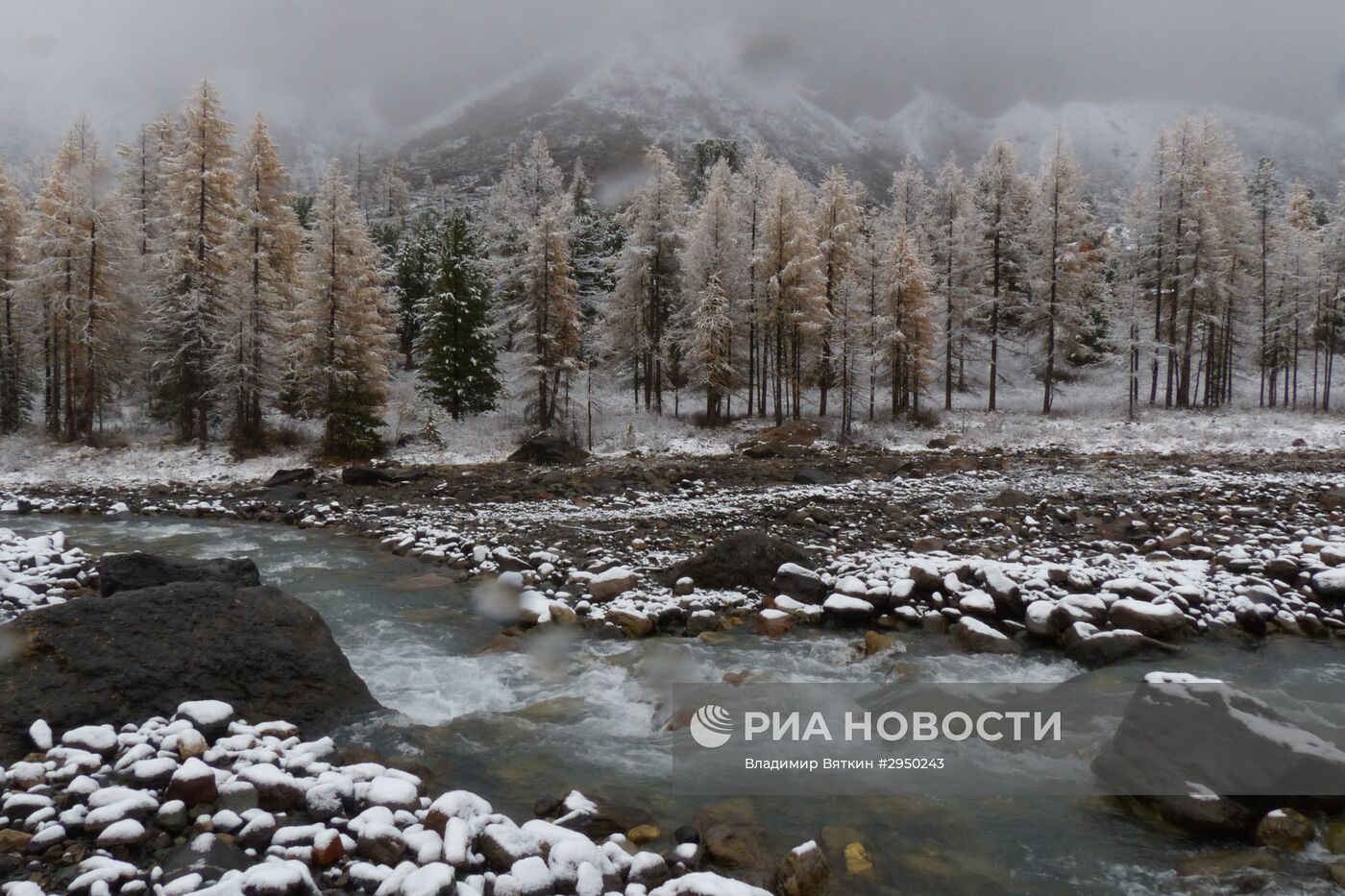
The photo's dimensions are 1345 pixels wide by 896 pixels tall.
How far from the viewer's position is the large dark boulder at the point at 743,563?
36.4 feet

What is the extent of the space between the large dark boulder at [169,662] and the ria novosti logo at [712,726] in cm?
322

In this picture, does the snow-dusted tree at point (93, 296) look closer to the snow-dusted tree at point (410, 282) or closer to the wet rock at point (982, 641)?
the snow-dusted tree at point (410, 282)

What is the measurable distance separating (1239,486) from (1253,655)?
11.3 metres

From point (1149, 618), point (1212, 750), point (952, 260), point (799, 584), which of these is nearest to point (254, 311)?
point (799, 584)

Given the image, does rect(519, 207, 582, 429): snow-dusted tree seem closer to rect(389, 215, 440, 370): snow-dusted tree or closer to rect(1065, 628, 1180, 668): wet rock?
rect(389, 215, 440, 370): snow-dusted tree

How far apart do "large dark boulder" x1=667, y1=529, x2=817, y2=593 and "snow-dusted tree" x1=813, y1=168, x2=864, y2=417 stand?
25.6 metres

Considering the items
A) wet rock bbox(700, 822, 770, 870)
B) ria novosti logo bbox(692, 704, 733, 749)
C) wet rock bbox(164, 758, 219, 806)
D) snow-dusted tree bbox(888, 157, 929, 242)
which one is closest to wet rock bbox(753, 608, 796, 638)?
ria novosti logo bbox(692, 704, 733, 749)

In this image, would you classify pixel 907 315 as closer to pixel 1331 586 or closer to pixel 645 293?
pixel 645 293

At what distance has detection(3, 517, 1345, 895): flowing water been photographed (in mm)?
4996

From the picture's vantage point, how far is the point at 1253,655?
8547 millimetres

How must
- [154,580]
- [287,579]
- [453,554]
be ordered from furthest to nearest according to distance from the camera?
[453,554] < [287,579] < [154,580]

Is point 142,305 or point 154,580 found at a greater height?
point 142,305

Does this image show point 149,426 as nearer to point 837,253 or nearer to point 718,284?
point 718,284

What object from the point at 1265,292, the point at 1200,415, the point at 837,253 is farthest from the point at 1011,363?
the point at 837,253
